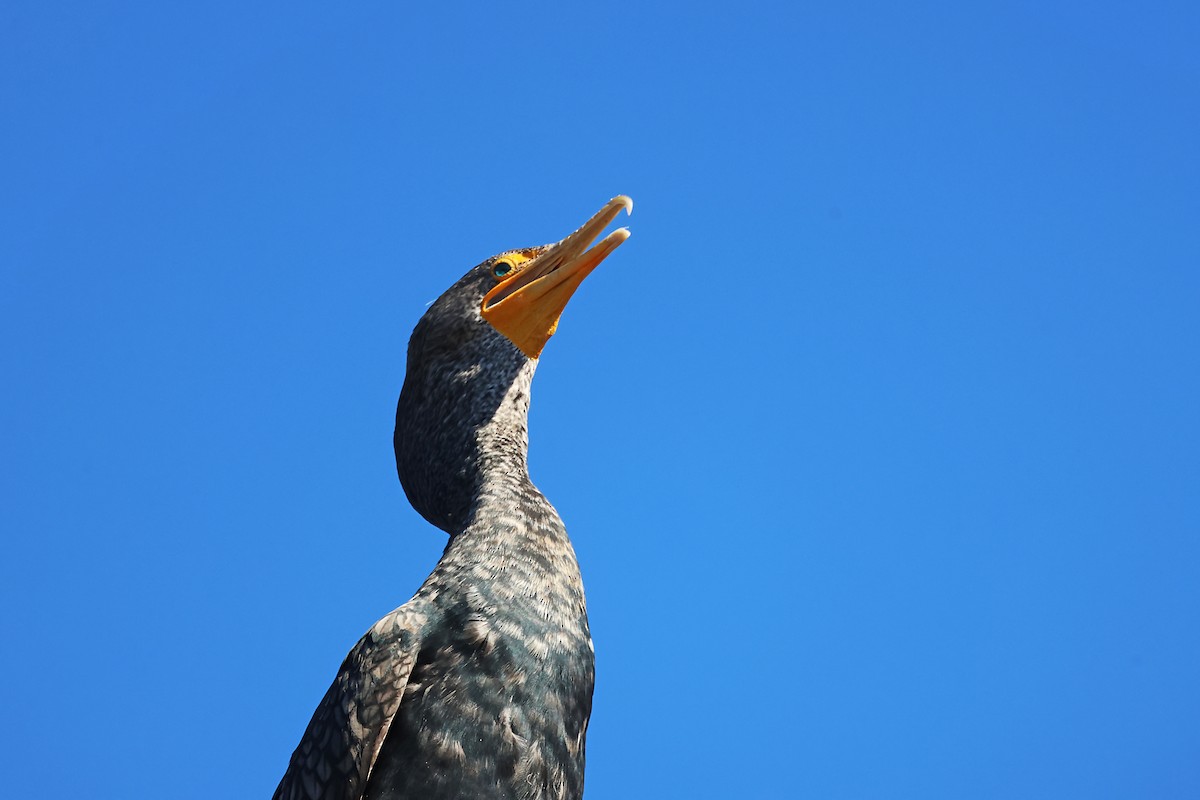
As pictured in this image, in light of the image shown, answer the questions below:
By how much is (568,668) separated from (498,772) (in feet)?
1.45

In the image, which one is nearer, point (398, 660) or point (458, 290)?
point (398, 660)

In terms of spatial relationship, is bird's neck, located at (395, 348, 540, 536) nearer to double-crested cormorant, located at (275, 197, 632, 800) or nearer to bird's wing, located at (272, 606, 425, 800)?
double-crested cormorant, located at (275, 197, 632, 800)

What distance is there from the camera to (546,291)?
185 inches

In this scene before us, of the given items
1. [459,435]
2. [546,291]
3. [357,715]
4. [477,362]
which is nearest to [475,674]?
[357,715]

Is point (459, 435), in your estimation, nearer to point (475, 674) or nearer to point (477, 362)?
point (477, 362)

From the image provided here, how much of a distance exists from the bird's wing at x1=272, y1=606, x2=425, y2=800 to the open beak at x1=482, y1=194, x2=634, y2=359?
160 centimetres

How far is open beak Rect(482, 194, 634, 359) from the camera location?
4.59 m

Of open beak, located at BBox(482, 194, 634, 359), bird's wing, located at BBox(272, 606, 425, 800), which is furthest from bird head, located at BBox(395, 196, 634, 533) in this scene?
bird's wing, located at BBox(272, 606, 425, 800)

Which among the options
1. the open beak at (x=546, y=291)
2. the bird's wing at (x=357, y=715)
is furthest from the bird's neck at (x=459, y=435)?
the bird's wing at (x=357, y=715)

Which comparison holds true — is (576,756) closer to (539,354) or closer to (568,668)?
(568,668)

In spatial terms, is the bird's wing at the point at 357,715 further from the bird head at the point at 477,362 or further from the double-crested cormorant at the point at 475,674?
the bird head at the point at 477,362

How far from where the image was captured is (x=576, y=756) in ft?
11.5

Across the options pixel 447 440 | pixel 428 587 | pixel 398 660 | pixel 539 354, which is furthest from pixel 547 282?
pixel 398 660

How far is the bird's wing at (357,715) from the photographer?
3248 mm
